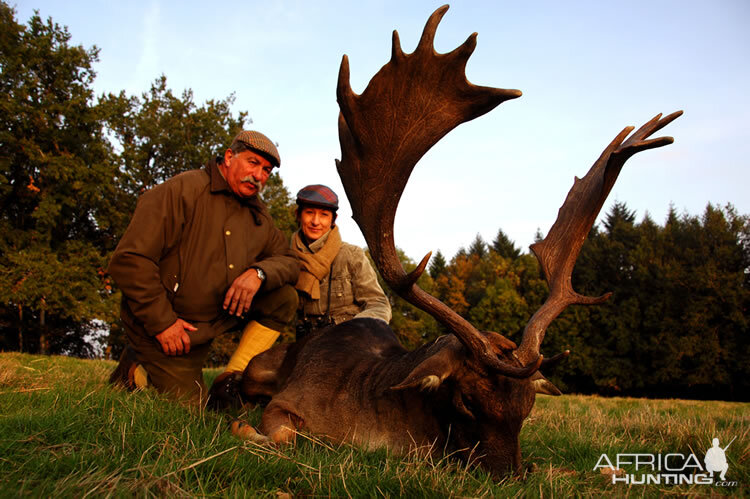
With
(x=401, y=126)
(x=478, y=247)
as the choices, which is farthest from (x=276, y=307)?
(x=478, y=247)

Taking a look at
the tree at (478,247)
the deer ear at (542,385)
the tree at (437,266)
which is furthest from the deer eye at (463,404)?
the tree at (478,247)

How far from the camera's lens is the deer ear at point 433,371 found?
303 centimetres

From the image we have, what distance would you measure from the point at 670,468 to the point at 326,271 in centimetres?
371

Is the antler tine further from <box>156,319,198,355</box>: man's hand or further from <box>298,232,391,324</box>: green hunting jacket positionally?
<box>156,319,198,355</box>: man's hand

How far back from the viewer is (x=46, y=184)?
74.4ft

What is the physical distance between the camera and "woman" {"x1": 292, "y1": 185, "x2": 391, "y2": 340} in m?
5.59

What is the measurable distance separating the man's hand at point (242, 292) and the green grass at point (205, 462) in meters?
0.92

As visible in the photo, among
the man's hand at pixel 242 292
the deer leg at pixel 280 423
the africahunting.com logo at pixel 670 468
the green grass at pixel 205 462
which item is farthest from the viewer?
the man's hand at pixel 242 292

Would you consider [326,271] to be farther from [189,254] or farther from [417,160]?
[417,160]

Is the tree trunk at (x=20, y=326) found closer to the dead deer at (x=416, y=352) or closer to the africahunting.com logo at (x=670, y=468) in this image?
the dead deer at (x=416, y=352)

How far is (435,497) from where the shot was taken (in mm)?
2111

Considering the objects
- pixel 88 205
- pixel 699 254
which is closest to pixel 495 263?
pixel 699 254

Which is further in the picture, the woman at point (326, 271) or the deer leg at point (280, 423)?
the woman at point (326, 271)

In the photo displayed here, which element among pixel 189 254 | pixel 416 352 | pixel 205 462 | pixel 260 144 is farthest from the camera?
pixel 260 144
